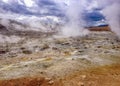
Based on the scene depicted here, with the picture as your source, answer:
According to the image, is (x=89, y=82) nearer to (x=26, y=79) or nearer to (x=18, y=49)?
(x=26, y=79)

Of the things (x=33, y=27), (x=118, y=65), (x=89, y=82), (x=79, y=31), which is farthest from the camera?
(x=33, y=27)

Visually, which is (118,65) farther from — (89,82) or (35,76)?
(35,76)

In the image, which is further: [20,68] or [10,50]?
[10,50]

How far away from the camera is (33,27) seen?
106125mm

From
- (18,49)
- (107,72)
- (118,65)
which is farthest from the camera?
(18,49)

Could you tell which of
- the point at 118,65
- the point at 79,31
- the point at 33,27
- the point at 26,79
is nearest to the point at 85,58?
the point at 118,65

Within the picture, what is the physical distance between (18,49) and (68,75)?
2044 cm

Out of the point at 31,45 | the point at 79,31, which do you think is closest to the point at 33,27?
the point at 79,31

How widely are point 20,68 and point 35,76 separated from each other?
282 cm

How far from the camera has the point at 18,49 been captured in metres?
44.2

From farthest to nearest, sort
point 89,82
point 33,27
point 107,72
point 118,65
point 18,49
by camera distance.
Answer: point 33,27, point 18,49, point 118,65, point 107,72, point 89,82

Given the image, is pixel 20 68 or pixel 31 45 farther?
pixel 31 45

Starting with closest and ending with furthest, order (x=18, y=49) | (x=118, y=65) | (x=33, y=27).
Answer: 1. (x=118, y=65)
2. (x=18, y=49)
3. (x=33, y=27)

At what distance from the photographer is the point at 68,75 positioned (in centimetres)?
2494
